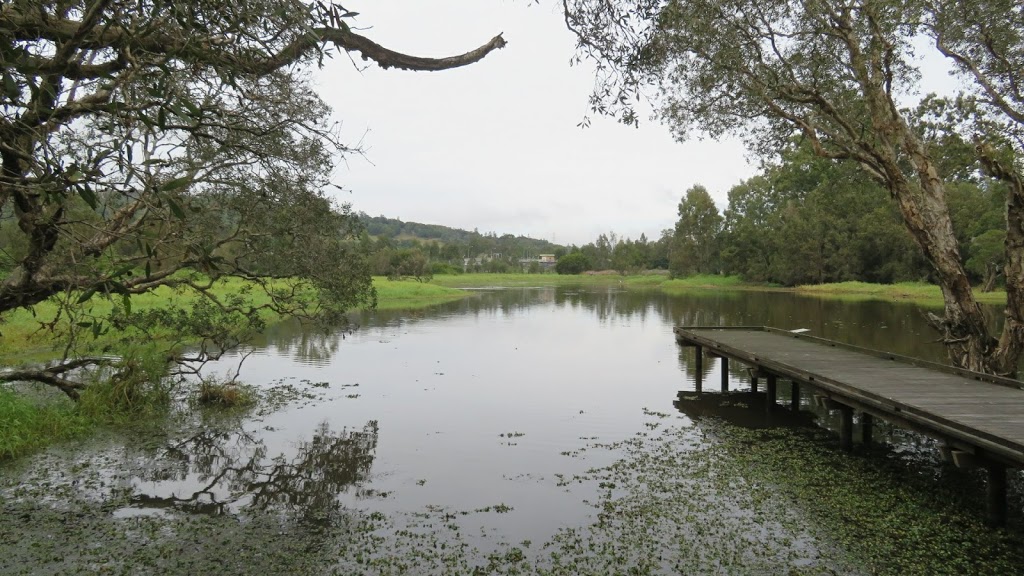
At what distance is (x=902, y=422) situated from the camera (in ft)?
26.8

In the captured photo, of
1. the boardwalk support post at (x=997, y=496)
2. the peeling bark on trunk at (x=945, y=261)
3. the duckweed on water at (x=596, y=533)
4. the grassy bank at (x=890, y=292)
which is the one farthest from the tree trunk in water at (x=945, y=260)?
the grassy bank at (x=890, y=292)

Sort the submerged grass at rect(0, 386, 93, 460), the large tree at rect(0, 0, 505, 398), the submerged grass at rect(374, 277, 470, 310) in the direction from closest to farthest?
the large tree at rect(0, 0, 505, 398) → the submerged grass at rect(0, 386, 93, 460) → the submerged grass at rect(374, 277, 470, 310)

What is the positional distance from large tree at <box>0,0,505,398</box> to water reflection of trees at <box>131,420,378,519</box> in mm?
2232

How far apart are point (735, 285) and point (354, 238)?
69.1 m

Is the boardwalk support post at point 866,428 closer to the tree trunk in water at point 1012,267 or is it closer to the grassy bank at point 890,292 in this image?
the tree trunk in water at point 1012,267

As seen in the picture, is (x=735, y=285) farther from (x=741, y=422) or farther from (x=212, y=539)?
(x=212, y=539)

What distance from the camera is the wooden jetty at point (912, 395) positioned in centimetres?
702

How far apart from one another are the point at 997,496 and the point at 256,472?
9.03 metres

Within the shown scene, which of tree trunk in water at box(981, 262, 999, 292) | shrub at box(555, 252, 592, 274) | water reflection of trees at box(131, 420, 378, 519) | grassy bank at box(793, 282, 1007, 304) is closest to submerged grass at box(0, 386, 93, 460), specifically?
water reflection of trees at box(131, 420, 378, 519)

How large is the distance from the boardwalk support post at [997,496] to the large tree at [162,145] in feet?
22.5

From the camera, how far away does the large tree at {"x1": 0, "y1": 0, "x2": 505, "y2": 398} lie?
3.09 m

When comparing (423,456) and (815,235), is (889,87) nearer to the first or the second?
(423,456)

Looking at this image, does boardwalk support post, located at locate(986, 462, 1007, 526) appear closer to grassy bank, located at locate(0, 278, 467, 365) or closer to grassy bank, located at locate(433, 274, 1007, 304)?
grassy bank, located at locate(0, 278, 467, 365)

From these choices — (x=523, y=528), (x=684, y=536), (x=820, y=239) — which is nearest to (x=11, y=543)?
(x=523, y=528)
